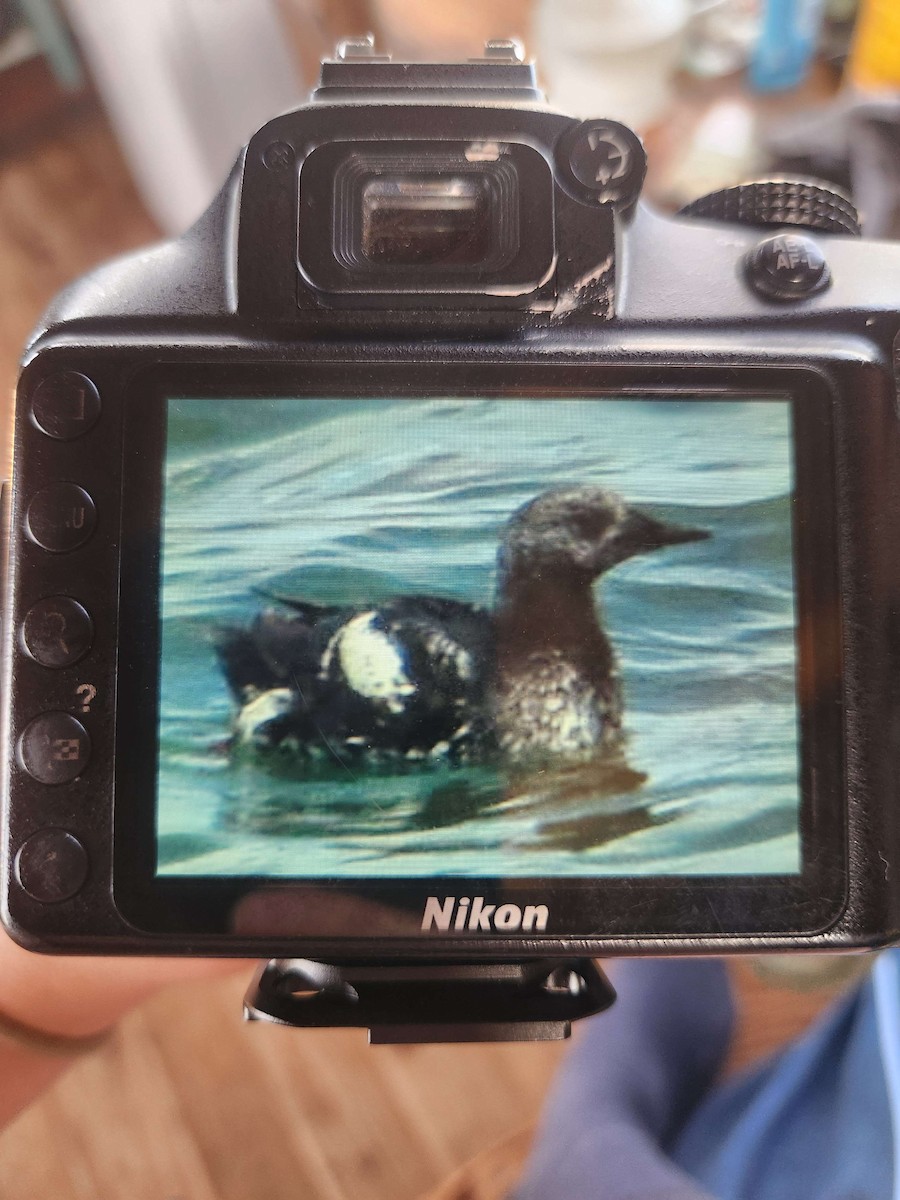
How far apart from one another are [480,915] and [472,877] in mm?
15

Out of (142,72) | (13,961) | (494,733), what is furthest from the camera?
(142,72)

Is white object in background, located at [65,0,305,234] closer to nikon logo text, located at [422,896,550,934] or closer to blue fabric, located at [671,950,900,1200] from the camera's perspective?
nikon logo text, located at [422,896,550,934]

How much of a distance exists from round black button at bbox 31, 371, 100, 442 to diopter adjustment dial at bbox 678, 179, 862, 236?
0.83 ft

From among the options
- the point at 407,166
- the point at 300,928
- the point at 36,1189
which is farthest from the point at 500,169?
the point at 36,1189

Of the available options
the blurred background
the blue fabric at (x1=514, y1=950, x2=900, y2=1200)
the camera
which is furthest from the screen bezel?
the blurred background

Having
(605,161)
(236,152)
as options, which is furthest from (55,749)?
(236,152)

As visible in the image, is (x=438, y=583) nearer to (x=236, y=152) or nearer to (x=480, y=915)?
(x=480, y=915)

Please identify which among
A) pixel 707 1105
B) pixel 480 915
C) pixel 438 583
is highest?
pixel 438 583

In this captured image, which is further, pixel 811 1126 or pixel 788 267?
pixel 811 1126

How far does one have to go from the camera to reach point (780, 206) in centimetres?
38

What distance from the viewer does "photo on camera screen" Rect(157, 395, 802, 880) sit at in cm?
35

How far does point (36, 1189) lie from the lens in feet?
2.36

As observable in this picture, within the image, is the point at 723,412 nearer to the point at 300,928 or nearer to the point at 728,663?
the point at 728,663

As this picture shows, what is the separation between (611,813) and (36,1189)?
2.10 feet
